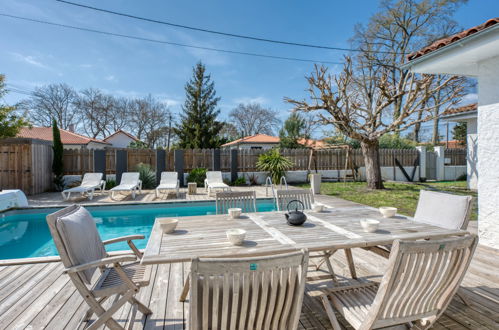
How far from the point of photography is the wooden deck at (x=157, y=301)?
1.95 meters

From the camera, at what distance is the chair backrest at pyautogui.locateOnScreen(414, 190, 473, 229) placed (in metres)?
2.34

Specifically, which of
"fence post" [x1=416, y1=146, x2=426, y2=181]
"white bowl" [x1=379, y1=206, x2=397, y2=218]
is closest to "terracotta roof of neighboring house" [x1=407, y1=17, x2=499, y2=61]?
"white bowl" [x1=379, y1=206, x2=397, y2=218]

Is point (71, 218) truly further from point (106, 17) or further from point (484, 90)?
Result: point (106, 17)

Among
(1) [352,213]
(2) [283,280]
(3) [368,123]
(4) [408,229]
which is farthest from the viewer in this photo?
(3) [368,123]

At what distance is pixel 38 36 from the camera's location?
414 inches

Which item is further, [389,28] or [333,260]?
[389,28]

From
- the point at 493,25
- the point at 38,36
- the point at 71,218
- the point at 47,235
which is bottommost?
the point at 47,235

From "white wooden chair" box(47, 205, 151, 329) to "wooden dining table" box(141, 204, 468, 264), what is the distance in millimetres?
334

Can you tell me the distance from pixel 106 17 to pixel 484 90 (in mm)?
11273

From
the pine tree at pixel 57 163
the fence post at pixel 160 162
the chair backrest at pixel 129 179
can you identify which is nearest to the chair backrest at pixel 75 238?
the chair backrest at pixel 129 179

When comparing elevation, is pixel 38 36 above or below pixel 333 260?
above

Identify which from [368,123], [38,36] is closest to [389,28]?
[368,123]

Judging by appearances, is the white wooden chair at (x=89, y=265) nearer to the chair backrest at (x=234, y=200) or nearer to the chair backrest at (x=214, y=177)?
the chair backrest at (x=234, y=200)

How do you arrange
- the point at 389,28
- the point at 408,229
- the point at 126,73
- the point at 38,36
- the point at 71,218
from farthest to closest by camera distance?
1. the point at 126,73
2. the point at 389,28
3. the point at 38,36
4. the point at 408,229
5. the point at 71,218
